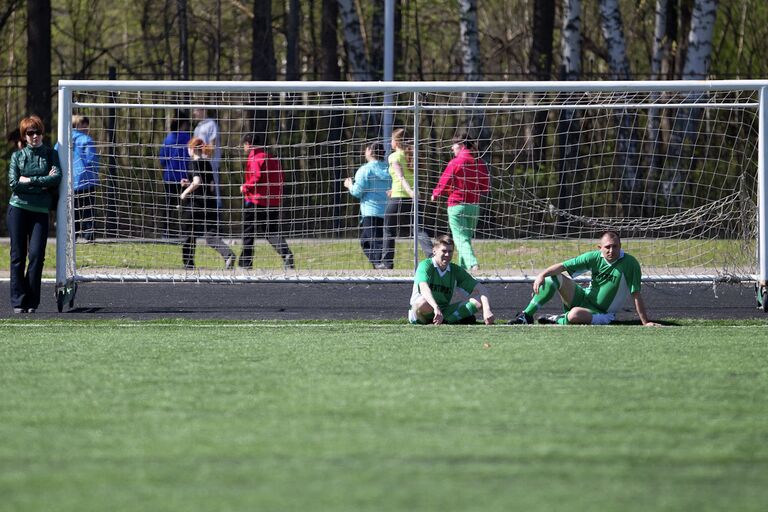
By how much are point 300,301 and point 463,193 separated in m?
2.33

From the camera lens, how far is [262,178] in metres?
13.9

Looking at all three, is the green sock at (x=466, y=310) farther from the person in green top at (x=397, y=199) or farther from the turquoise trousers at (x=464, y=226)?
the person in green top at (x=397, y=199)

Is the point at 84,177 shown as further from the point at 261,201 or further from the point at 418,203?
the point at 418,203

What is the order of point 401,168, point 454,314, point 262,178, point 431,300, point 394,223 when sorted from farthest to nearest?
1. point 262,178
2. point 394,223
3. point 401,168
4. point 454,314
5. point 431,300

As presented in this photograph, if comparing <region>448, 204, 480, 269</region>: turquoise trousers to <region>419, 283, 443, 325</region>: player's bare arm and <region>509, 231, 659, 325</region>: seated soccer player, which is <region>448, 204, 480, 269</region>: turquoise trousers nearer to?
<region>509, 231, 659, 325</region>: seated soccer player

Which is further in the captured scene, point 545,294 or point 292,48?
point 292,48

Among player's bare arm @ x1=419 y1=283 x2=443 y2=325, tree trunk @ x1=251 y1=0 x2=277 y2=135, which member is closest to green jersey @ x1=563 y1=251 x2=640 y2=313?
player's bare arm @ x1=419 y1=283 x2=443 y2=325

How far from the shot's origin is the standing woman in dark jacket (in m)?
10.9

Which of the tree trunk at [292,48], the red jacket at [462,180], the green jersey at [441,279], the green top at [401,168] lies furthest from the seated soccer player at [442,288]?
the tree trunk at [292,48]

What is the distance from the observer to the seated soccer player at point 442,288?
1004 cm

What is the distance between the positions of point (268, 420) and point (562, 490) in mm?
1774

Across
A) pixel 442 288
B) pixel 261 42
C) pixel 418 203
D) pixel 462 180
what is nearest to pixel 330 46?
pixel 261 42

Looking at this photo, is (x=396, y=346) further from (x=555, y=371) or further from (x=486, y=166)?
(x=486, y=166)

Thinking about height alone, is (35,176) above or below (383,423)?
above
